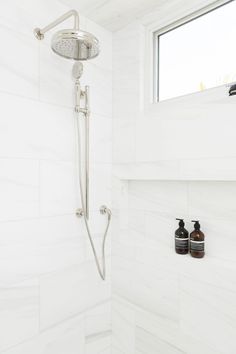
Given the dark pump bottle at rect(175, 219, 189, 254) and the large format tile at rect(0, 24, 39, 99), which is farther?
the dark pump bottle at rect(175, 219, 189, 254)

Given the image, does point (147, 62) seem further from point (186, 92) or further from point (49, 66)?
point (49, 66)

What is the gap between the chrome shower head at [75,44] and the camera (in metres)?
1.08

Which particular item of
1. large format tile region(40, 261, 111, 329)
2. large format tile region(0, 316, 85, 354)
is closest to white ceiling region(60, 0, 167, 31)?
large format tile region(40, 261, 111, 329)

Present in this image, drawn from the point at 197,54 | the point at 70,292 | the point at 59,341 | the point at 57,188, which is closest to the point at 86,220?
the point at 57,188

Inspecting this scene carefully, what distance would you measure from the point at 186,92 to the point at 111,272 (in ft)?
4.07

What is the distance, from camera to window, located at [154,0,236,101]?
1329 millimetres

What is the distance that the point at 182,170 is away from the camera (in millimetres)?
1365

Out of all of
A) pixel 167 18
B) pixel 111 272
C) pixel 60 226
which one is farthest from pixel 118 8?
pixel 111 272

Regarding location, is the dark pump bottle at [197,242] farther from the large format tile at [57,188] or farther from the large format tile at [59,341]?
the large format tile at [59,341]

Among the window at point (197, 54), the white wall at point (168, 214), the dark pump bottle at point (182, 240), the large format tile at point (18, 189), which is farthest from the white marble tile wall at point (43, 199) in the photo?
the dark pump bottle at point (182, 240)

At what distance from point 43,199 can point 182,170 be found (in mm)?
756

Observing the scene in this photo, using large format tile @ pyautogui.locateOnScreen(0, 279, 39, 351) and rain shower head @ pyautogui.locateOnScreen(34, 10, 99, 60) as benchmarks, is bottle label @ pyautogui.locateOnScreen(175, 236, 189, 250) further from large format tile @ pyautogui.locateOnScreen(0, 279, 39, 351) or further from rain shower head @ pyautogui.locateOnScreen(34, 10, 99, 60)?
rain shower head @ pyautogui.locateOnScreen(34, 10, 99, 60)

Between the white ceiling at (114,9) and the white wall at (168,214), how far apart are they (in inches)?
2.2

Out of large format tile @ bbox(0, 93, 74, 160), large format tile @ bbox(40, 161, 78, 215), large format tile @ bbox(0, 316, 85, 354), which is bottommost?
large format tile @ bbox(0, 316, 85, 354)
